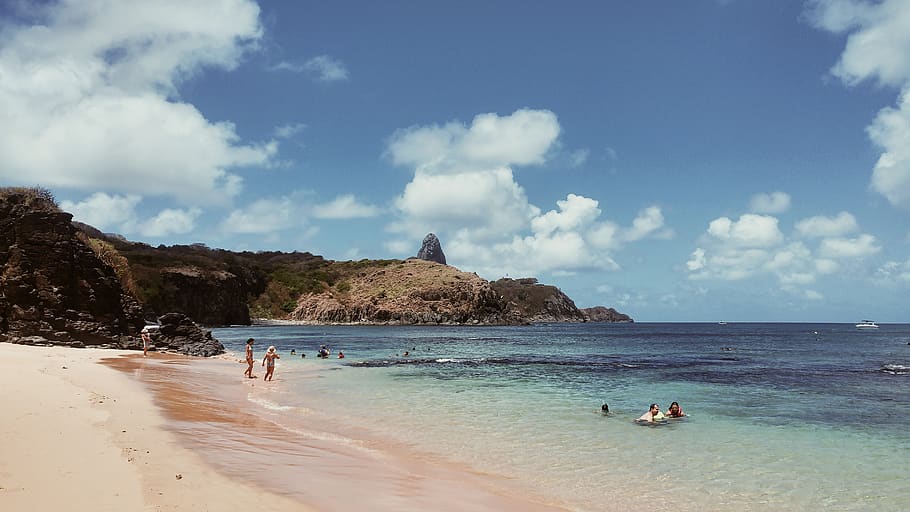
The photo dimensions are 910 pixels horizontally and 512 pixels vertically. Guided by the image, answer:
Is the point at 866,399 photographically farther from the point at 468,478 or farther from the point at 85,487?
the point at 85,487

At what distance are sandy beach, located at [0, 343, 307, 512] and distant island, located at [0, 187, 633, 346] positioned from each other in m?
25.2

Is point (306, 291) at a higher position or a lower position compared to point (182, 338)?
higher

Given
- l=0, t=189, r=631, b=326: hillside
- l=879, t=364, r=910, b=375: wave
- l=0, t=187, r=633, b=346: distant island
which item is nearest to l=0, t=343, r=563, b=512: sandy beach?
l=0, t=187, r=633, b=346: distant island

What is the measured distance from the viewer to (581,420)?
18516mm

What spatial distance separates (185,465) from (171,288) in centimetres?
13199

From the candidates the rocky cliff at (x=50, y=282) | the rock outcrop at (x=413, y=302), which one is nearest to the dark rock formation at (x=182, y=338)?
the rocky cliff at (x=50, y=282)

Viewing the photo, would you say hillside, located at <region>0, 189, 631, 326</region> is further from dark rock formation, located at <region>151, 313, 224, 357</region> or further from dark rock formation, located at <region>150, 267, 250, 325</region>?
dark rock formation, located at <region>151, 313, 224, 357</region>

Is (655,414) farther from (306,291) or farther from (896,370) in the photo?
(306,291)

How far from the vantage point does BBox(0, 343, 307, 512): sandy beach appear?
22.5 feet

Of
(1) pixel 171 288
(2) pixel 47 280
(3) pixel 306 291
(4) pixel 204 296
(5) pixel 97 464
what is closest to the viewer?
(5) pixel 97 464

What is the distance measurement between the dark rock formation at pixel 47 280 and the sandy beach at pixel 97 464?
2453cm

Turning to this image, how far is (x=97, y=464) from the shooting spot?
8.35m

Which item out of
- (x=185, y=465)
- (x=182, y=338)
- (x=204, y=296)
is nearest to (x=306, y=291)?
(x=204, y=296)

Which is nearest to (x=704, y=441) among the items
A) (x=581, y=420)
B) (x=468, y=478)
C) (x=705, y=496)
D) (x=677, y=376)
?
(x=581, y=420)
